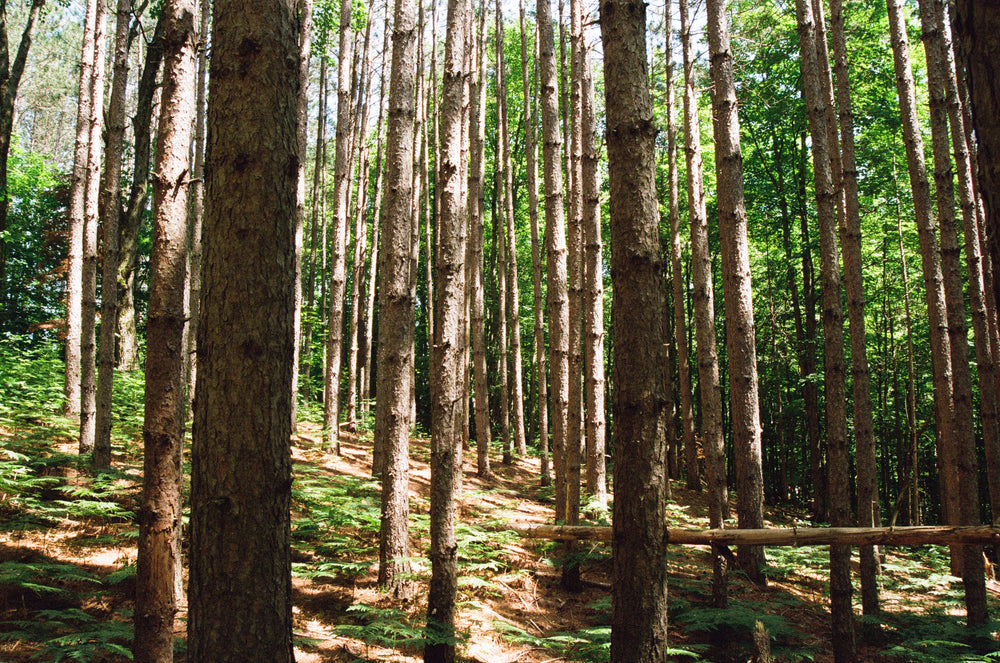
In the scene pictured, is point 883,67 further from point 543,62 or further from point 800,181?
point 543,62

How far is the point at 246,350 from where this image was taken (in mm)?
2174

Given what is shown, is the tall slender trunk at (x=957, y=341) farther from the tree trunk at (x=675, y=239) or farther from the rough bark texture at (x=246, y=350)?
the rough bark texture at (x=246, y=350)

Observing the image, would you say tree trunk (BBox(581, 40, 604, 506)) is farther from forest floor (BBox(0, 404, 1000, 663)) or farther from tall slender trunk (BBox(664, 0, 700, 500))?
tall slender trunk (BBox(664, 0, 700, 500))

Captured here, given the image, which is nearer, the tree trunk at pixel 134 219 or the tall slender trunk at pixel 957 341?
the tall slender trunk at pixel 957 341

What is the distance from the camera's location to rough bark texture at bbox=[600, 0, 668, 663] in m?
2.74

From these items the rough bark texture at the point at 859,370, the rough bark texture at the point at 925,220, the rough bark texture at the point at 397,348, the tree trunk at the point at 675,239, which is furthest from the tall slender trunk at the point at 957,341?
the rough bark texture at the point at 397,348

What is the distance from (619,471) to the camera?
9.47 ft

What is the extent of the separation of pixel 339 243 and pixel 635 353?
30.4 feet

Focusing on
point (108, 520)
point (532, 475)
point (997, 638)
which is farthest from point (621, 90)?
point (532, 475)

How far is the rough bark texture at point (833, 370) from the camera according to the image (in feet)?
15.5

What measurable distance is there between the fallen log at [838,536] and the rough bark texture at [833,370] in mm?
295

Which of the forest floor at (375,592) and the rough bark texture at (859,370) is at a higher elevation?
the rough bark texture at (859,370)

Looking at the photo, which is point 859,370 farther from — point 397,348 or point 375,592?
point 375,592

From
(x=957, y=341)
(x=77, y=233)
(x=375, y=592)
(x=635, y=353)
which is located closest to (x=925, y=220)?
(x=957, y=341)
